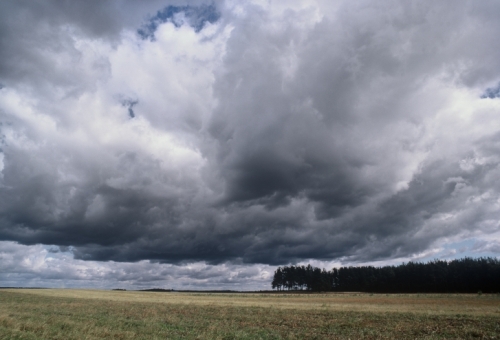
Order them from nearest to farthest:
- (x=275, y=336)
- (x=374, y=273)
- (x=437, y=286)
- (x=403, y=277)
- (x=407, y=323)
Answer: (x=275, y=336) → (x=407, y=323) → (x=437, y=286) → (x=403, y=277) → (x=374, y=273)

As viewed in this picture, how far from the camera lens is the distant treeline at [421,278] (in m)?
135

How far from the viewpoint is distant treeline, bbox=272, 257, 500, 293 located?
5320 inches

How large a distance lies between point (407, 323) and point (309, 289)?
599 ft

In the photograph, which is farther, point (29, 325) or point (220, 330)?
point (220, 330)

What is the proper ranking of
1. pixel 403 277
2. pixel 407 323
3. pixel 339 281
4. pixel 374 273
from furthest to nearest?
pixel 339 281 → pixel 374 273 → pixel 403 277 → pixel 407 323

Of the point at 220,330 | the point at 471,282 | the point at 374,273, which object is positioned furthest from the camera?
the point at 374,273

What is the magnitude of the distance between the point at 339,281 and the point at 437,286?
5859cm

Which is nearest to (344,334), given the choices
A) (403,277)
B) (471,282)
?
(471,282)

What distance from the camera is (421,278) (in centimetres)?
15438

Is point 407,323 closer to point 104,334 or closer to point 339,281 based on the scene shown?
point 104,334

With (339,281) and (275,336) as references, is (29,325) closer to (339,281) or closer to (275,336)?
(275,336)

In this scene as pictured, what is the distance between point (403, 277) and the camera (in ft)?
528

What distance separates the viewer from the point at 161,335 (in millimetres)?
20406

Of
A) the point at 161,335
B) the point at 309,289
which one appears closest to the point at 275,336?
A: the point at 161,335
